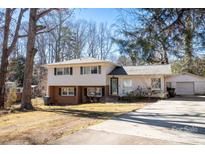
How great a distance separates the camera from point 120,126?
870 centimetres

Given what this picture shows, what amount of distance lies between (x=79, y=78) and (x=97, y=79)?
7.21 feet

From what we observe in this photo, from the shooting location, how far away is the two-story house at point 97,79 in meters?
25.7

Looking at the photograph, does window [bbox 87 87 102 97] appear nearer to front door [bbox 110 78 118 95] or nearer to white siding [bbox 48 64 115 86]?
white siding [bbox 48 64 115 86]

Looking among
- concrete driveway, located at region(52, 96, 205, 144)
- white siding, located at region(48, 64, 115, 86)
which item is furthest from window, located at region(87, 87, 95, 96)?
concrete driveway, located at region(52, 96, 205, 144)

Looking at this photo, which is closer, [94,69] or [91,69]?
[94,69]

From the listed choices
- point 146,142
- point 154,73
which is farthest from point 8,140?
point 154,73

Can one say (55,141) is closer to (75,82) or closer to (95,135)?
(95,135)

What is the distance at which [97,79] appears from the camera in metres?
26.8


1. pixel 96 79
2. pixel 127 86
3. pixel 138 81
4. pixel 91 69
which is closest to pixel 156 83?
pixel 138 81

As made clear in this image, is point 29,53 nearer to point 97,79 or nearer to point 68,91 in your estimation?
point 97,79

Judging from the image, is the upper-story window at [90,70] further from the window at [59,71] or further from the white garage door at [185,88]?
the white garage door at [185,88]

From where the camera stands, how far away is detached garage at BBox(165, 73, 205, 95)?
104 feet

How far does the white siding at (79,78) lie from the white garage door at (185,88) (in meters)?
9.59
